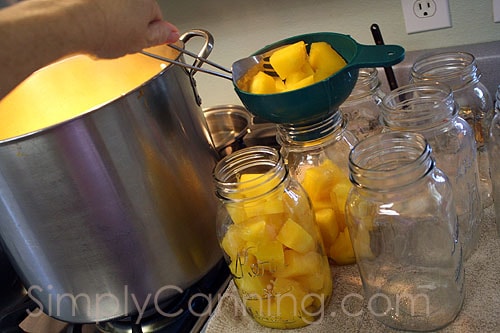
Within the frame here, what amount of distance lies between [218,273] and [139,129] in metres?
0.27

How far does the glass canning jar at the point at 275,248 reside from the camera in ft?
1.88

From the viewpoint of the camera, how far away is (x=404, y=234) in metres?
0.56

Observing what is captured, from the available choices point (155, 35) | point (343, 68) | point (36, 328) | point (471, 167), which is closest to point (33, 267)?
point (36, 328)

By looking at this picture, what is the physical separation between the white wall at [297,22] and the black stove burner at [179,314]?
435 mm

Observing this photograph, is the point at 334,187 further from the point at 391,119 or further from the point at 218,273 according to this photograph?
the point at 218,273

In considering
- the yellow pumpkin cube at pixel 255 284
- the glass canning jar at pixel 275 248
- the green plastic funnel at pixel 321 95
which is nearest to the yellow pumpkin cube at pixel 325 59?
the green plastic funnel at pixel 321 95

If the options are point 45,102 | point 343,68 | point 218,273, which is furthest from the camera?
point 45,102

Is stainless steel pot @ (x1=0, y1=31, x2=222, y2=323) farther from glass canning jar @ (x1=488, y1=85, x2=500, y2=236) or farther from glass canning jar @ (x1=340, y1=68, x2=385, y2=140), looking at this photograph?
glass canning jar @ (x1=488, y1=85, x2=500, y2=236)

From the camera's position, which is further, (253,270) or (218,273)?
(218,273)

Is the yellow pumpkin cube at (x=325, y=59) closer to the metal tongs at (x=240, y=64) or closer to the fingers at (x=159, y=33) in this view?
the metal tongs at (x=240, y=64)

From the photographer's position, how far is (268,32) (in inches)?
37.8

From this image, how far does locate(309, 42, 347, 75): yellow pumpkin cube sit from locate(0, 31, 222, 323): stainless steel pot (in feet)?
0.48

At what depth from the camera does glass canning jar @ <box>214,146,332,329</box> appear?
574mm

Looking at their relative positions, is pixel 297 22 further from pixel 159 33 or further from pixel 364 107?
pixel 159 33
